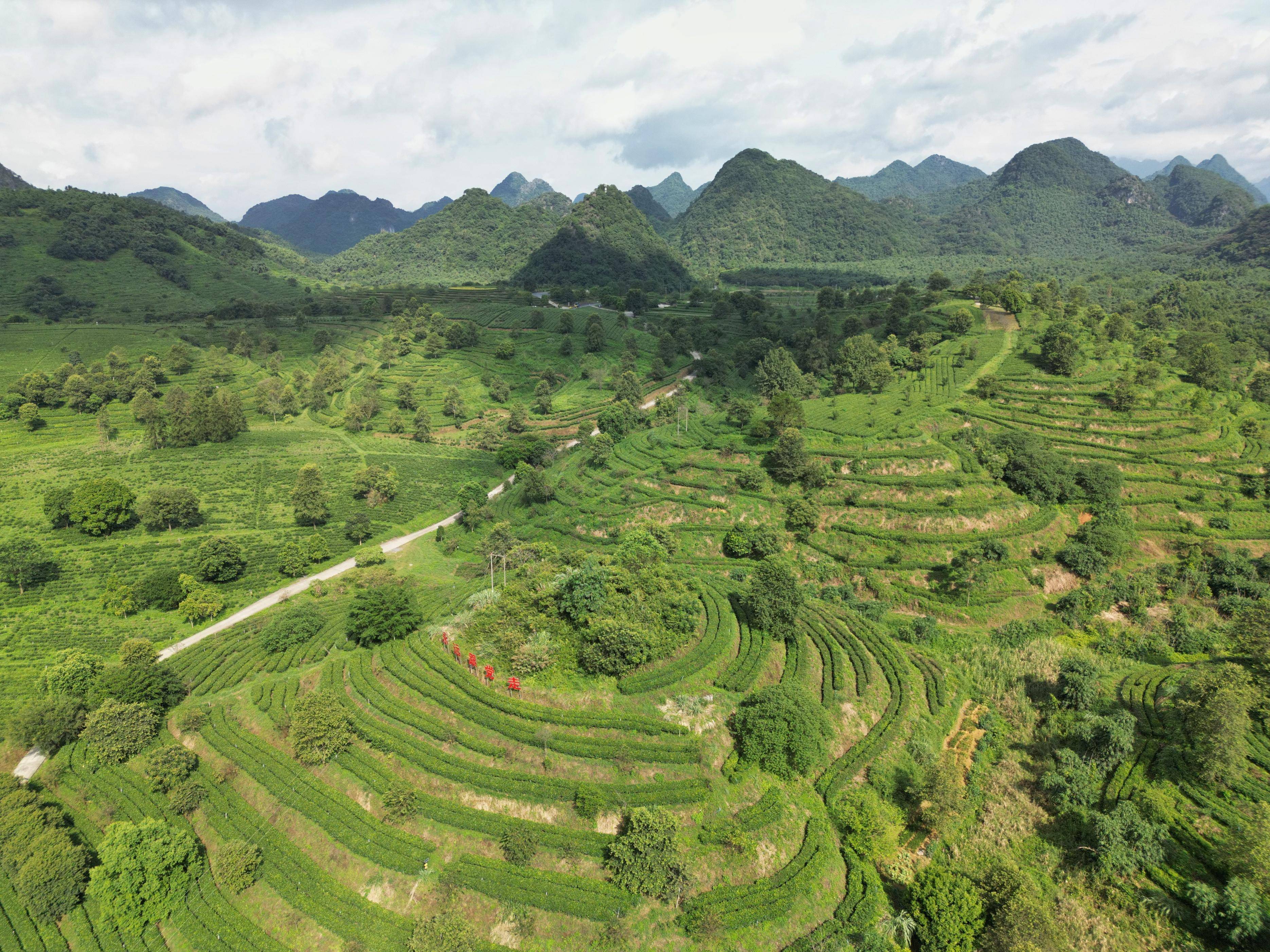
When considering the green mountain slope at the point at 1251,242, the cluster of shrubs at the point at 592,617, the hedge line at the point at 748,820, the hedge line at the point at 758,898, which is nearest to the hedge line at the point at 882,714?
the hedge line at the point at 748,820

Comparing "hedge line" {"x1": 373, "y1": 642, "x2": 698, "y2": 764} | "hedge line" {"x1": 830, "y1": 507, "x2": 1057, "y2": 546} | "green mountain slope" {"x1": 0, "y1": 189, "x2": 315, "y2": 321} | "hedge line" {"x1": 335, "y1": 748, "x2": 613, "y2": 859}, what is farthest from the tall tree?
"green mountain slope" {"x1": 0, "y1": 189, "x2": 315, "y2": 321}

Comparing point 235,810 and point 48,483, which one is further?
point 48,483

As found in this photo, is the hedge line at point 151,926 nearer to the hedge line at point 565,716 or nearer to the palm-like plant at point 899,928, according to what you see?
the hedge line at point 565,716

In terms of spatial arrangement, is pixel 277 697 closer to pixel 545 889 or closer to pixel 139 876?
pixel 139 876

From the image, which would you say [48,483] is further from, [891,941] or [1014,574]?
[1014,574]

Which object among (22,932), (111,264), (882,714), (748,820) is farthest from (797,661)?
(111,264)

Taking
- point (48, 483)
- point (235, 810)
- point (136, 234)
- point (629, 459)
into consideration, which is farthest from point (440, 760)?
point (136, 234)
